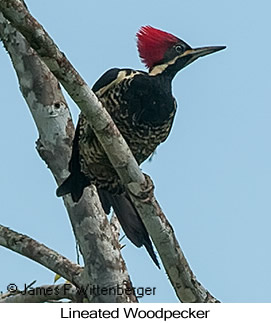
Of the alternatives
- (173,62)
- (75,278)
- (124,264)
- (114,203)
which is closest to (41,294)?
(75,278)

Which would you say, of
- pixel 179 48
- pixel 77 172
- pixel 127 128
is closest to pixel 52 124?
pixel 77 172

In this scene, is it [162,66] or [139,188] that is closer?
[139,188]

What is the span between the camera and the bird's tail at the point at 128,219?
4.48 m

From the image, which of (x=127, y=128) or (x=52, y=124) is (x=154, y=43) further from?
(x=52, y=124)

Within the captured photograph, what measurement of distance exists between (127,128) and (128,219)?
1.81ft

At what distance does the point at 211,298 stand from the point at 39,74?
165cm

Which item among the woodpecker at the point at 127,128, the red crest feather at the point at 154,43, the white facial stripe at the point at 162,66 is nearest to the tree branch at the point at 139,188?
the woodpecker at the point at 127,128

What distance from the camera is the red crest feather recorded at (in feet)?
16.5

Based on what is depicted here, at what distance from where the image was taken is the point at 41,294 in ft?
13.9

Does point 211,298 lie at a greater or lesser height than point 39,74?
lesser

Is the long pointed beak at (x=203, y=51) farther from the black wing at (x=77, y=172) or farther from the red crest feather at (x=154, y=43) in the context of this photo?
the black wing at (x=77, y=172)

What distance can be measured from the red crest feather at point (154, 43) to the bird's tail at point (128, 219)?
908mm

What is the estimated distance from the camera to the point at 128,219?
4.59m
